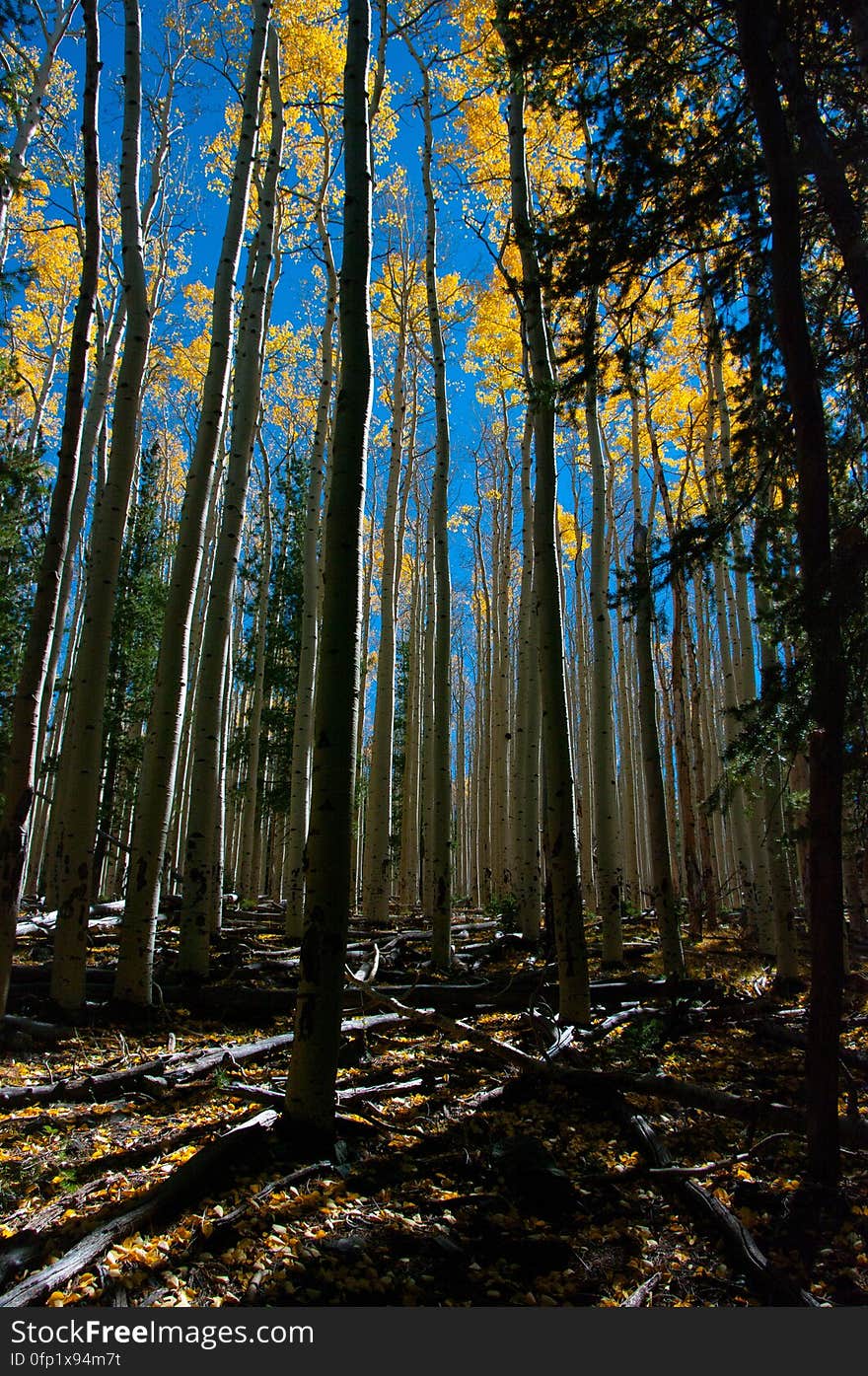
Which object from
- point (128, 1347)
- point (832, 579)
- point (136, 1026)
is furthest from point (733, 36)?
point (136, 1026)

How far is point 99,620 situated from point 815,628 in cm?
437

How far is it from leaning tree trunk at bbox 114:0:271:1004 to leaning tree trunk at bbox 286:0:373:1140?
225cm

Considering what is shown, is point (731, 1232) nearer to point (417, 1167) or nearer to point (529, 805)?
point (417, 1167)

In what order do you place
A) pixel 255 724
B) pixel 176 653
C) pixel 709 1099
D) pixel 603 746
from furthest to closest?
pixel 255 724, pixel 603 746, pixel 176 653, pixel 709 1099

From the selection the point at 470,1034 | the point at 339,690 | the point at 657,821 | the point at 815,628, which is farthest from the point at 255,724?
the point at 815,628

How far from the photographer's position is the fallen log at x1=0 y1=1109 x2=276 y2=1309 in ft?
6.47

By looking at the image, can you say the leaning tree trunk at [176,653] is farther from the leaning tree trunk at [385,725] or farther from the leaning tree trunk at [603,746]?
the leaning tree trunk at [385,725]

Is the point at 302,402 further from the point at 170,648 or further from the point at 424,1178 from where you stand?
the point at 424,1178

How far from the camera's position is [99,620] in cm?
486

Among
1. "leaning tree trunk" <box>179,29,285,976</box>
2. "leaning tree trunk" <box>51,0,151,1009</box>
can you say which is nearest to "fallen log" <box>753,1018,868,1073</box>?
"leaning tree trunk" <box>179,29,285,976</box>

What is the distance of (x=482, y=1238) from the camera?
2.55 m

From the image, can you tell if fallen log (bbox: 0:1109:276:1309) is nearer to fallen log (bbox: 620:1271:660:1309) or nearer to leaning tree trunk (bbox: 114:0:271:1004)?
fallen log (bbox: 620:1271:660:1309)

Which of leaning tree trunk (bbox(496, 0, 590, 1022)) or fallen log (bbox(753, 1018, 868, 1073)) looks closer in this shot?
fallen log (bbox(753, 1018, 868, 1073))

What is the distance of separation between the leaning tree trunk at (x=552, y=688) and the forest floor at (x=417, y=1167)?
472mm
